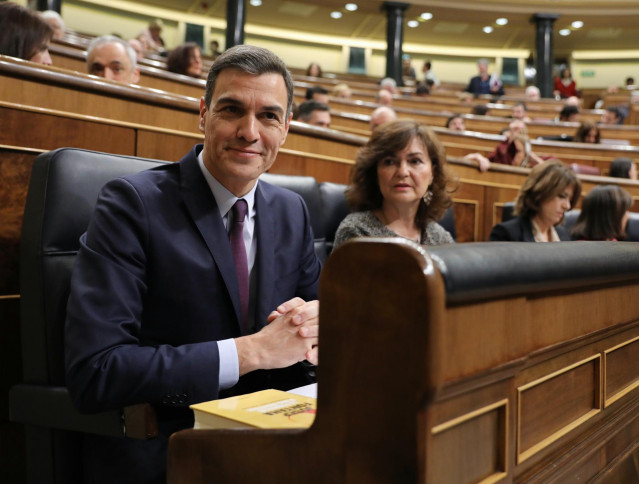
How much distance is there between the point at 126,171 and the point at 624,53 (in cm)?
813

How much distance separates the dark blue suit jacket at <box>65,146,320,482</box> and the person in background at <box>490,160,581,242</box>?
2.86 ft

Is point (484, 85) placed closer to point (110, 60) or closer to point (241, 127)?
point (110, 60)

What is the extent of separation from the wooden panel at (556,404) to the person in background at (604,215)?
1200 mm

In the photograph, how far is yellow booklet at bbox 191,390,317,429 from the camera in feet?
1.03

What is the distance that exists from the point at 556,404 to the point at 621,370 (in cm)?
12

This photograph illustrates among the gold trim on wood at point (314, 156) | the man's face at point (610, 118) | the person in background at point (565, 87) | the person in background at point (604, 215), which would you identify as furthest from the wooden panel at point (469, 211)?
the person in background at point (565, 87)

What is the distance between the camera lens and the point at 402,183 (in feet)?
3.63

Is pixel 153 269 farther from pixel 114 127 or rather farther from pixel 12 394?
pixel 114 127

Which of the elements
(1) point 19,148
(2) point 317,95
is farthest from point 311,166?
(2) point 317,95

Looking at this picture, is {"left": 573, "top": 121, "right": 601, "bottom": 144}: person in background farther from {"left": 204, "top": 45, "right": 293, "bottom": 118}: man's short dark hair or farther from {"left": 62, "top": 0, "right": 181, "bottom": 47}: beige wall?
{"left": 62, "top": 0, "right": 181, "bottom": 47}: beige wall

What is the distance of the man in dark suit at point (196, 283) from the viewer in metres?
0.48

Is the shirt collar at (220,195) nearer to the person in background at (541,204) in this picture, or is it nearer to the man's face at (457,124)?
the person in background at (541,204)

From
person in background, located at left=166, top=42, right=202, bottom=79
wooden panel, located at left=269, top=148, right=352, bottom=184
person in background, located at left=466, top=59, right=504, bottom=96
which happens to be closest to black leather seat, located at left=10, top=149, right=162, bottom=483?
wooden panel, located at left=269, top=148, right=352, bottom=184

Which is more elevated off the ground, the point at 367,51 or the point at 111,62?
the point at 367,51
